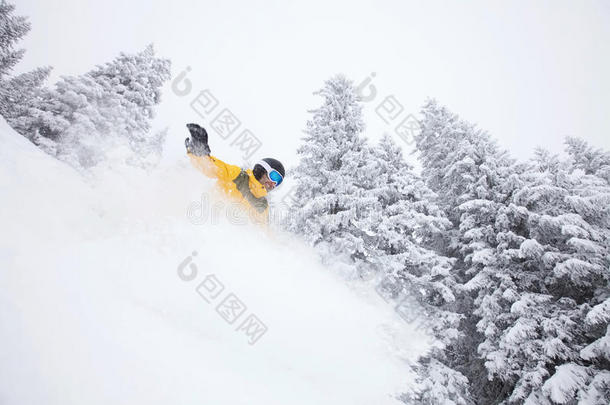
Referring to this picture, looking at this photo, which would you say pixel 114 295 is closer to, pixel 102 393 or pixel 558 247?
pixel 102 393

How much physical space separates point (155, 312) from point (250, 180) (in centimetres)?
417

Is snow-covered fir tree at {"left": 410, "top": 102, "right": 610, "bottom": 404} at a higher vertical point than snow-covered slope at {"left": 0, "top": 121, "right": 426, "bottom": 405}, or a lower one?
higher

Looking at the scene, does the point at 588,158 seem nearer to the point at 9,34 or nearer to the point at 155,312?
the point at 155,312

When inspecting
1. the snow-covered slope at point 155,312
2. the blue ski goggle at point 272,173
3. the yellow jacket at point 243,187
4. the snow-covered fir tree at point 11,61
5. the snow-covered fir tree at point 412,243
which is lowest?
the snow-covered fir tree at point 11,61

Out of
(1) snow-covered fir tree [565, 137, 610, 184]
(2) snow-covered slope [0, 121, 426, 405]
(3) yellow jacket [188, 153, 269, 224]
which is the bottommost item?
(2) snow-covered slope [0, 121, 426, 405]

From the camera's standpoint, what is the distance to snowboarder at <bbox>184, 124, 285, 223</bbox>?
710cm

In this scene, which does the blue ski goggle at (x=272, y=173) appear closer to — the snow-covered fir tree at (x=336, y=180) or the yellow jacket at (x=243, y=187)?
the yellow jacket at (x=243, y=187)

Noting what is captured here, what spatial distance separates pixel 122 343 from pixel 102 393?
642 mm

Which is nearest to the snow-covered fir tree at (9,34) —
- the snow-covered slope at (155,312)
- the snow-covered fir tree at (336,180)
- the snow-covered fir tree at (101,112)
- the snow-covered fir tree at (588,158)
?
the snow-covered fir tree at (101,112)

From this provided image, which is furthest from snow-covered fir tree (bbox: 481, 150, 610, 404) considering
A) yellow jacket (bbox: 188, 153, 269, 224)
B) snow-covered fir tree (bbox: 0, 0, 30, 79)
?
snow-covered fir tree (bbox: 0, 0, 30, 79)

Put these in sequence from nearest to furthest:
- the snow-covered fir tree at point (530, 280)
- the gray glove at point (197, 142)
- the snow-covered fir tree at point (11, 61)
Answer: the gray glove at point (197, 142), the snow-covered fir tree at point (530, 280), the snow-covered fir tree at point (11, 61)

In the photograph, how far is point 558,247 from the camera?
→ 8.54 meters

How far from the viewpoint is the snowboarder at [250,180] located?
279 inches

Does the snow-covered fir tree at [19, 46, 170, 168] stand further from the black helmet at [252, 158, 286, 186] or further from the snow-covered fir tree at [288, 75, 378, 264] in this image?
the black helmet at [252, 158, 286, 186]
